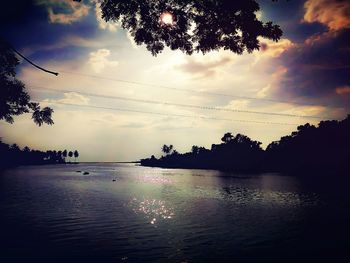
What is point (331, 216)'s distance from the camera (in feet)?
131

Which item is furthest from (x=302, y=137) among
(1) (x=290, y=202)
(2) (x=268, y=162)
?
(1) (x=290, y=202)

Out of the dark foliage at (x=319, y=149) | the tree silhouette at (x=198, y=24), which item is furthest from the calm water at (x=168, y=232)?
the dark foliage at (x=319, y=149)

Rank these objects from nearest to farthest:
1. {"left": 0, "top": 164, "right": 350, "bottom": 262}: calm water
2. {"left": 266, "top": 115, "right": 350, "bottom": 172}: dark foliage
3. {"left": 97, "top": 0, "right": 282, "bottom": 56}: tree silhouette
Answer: {"left": 97, "top": 0, "right": 282, "bottom": 56}: tree silhouette
{"left": 0, "top": 164, "right": 350, "bottom": 262}: calm water
{"left": 266, "top": 115, "right": 350, "bottom": 172}: dark foliage

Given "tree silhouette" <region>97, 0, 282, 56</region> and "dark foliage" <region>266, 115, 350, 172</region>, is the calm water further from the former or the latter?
"dark foliage" <region>266, 115, 350, 172</region>

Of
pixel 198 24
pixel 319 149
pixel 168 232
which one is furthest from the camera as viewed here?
pixel 319 149

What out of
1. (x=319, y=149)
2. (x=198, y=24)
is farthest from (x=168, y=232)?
(x=319, y=149)

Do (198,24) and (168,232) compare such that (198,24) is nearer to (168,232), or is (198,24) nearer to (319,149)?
(168,232)

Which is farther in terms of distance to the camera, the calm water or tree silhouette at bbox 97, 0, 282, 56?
the calm water

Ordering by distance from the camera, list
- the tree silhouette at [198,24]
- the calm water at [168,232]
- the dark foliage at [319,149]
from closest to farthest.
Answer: the tree silhouette at [198,24] → the calm water at [168,232] → the dark foliage at [319,149]

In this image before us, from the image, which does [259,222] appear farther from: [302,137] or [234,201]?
[302,137]

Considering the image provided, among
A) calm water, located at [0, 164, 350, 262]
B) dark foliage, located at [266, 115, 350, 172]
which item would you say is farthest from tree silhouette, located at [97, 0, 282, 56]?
dark foliage, located at [266, 115, 350, 172]

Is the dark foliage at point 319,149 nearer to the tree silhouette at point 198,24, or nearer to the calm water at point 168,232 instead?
the calm water at point 168,232

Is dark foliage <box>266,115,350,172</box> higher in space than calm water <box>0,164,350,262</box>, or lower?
higher

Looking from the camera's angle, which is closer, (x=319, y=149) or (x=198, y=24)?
(x=198, y=24)
